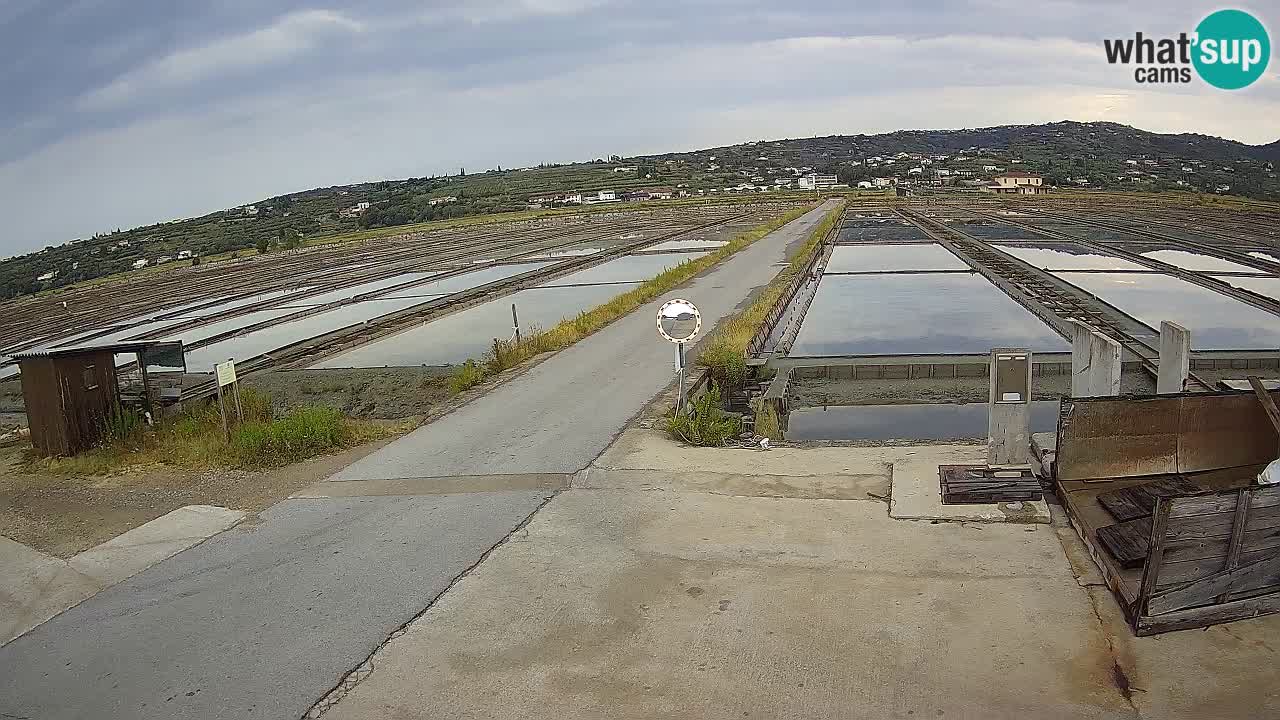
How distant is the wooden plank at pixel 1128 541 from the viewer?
17.2 feet

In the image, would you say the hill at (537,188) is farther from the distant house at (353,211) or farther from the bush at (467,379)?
the bush at (467,379)

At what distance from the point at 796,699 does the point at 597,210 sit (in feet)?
273

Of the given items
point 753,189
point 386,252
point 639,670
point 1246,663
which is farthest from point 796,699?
point 753,189

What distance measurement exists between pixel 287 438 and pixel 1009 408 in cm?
664

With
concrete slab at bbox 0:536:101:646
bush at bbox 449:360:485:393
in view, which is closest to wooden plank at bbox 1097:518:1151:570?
concrete slab at bbox 0:536:101:646

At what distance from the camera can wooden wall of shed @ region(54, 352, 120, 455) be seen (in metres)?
9.48

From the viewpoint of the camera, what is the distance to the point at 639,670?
4707 millimetres

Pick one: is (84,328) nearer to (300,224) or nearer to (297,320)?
(297,320)

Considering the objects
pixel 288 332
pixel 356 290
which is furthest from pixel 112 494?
pixel 356 290

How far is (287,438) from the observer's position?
917cm

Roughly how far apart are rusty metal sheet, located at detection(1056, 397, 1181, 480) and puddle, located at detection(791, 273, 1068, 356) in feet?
28.9

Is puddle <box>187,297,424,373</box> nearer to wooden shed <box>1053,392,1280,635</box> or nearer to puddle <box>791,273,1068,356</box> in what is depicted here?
puddle <box>791,273,1068,356</box>

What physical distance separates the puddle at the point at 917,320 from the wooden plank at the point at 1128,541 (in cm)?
994

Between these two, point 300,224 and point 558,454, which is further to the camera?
point 300,224
